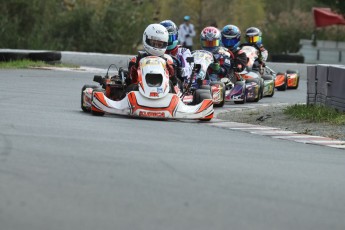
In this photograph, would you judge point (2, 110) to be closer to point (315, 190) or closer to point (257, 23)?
point (315, 190)

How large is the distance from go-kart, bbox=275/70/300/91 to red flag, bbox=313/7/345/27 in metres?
15.6

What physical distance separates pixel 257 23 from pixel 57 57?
19.6 m

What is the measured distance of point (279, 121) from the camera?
13.9 meters

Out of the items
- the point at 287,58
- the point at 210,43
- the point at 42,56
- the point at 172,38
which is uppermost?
the point at 172,38

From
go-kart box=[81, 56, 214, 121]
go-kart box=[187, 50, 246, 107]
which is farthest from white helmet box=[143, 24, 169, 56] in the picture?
go-kart box=[187, 50, 246, 107]

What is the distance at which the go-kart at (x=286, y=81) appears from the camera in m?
22.2

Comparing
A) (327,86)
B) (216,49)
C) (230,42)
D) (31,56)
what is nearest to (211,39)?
(216,49)

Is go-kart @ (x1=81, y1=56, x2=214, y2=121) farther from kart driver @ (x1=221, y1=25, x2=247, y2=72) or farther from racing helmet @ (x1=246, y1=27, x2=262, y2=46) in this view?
racing helmet @ (x1=246, y1=27, x2=262, y2=46)

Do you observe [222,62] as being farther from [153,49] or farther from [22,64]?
[22,64]

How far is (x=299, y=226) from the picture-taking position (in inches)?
251

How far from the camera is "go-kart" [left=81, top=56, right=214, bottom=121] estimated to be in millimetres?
12875

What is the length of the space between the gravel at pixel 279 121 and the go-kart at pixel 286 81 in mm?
5617

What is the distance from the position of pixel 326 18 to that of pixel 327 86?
78.4ft

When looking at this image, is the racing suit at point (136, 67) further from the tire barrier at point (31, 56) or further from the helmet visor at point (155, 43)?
the tire barrier at point (31, 56)
